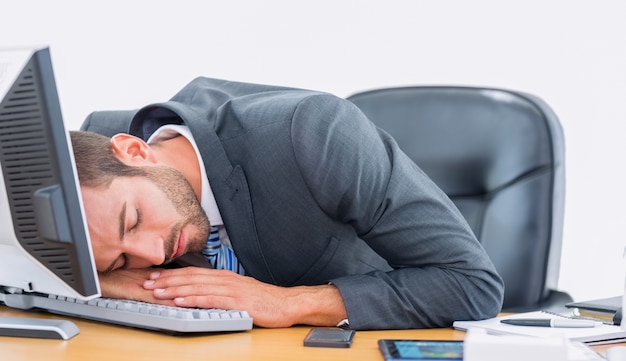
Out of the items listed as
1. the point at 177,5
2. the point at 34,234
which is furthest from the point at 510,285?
the point at 177,5

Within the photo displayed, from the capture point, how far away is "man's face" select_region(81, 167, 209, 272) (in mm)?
1152

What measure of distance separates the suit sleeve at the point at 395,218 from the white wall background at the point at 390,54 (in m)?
1.05

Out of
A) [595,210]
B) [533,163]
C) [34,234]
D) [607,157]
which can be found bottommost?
[595,210]

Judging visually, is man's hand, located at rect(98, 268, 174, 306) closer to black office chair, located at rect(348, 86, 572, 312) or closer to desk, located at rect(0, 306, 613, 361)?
desk, located at rect(0, 306, 613, 361)

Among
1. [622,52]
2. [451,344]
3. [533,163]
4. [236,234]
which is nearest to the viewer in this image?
[451,344]

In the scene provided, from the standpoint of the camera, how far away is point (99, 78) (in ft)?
8.31

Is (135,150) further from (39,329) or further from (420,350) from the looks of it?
(420,350)

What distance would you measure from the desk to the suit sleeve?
13cm

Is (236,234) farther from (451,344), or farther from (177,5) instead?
(177,5)

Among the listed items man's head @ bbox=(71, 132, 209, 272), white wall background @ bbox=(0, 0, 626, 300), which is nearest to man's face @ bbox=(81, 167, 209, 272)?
man's head @ bbox=(71, 132, 209, 272)

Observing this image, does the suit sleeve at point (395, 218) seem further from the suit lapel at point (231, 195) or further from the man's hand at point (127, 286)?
the man's hand at point (127, 286)

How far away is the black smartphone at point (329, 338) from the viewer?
3.42ft

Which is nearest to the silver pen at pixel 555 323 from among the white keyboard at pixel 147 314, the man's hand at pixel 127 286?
the white keyboard at pixel 147 314

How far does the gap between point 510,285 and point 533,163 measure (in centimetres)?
24
